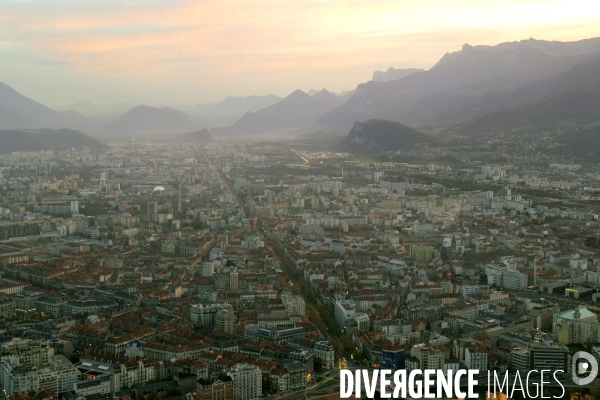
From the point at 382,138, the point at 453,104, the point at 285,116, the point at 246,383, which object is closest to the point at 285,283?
the point at 246,383

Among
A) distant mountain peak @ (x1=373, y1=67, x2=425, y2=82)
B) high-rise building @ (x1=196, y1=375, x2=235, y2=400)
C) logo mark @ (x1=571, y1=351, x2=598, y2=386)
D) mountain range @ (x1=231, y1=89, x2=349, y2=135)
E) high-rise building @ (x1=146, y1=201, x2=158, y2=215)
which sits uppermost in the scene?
distant mountain peak @ (x1=373, y1=67, x2=425, y2=82)

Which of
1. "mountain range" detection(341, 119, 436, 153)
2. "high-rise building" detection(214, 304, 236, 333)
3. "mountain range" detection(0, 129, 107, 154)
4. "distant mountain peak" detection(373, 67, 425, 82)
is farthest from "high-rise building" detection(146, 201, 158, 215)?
"distant mountain peak" detection(373, 67, 425, 82)

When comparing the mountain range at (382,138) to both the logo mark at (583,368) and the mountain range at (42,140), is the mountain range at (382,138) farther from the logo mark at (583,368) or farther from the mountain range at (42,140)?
the logo mark at (583,368)

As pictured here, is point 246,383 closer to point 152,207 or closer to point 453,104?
point 152,207

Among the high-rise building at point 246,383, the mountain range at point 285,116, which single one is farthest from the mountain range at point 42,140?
the high-rise building at point 246,383

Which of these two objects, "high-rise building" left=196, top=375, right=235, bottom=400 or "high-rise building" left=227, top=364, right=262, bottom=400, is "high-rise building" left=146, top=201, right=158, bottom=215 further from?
"high-rise building" left=196, top=375, right=235, bottom=400

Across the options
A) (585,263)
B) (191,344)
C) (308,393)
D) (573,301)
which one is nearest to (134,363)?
(191,344)

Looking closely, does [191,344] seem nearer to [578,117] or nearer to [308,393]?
[308,393]

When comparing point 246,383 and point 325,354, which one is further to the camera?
point 325,354
